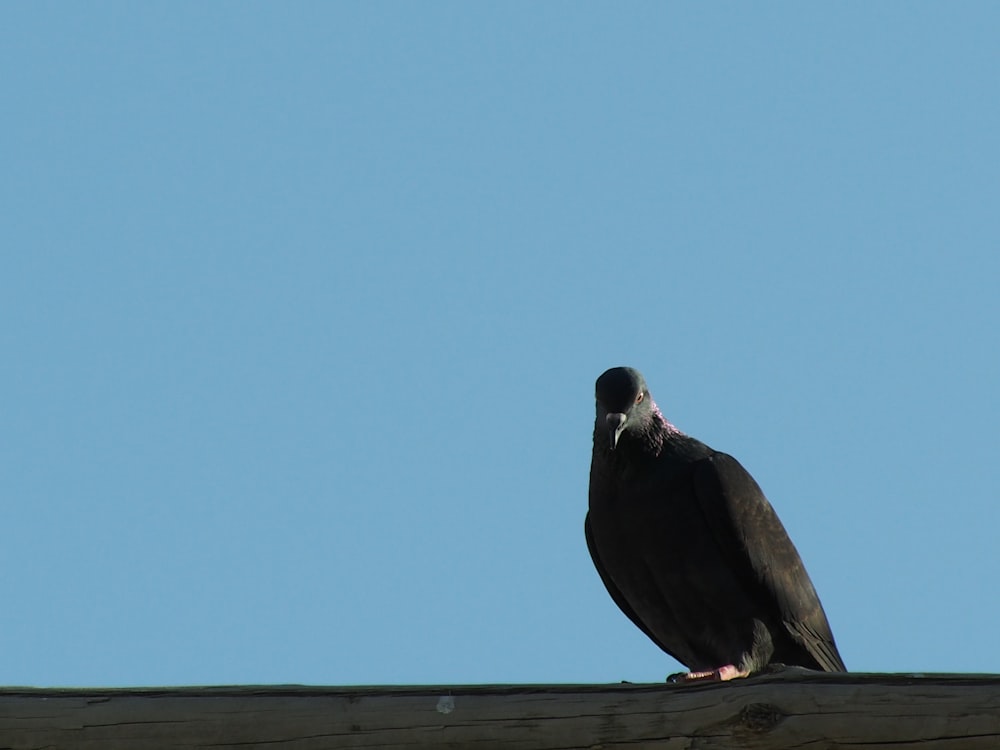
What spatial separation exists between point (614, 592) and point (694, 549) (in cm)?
84

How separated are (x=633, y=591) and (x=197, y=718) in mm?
2836

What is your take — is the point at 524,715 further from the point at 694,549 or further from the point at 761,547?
the point at 761,547

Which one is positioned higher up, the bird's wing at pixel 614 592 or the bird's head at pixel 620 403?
the bird's head at pixel 620 403

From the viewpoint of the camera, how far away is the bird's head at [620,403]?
20.4 ft

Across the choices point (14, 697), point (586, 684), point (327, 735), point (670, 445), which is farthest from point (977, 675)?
point (670, 445)

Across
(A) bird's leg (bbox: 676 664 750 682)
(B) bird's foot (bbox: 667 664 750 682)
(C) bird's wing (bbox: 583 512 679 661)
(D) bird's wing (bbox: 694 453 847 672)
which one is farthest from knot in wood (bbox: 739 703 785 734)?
(C) bird's wing (bbox: 583 512 679 661)

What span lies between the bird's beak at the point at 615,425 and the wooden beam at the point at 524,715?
A: 2.45 metres

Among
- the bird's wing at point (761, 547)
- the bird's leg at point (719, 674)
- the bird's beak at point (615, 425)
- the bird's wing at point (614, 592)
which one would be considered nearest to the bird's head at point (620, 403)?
the bird's beak at point (615, 425)

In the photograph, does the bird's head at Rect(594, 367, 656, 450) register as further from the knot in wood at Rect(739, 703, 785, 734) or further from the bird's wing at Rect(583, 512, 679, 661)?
the knot in wood at Rect(739, 703, 785, 734)

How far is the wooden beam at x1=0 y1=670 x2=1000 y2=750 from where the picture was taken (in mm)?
3570

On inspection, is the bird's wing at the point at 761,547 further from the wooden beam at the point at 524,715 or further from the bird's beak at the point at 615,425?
the wooden beam at the point at 524,715

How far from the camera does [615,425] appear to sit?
616cm

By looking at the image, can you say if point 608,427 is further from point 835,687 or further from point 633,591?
point 835,687

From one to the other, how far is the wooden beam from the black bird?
7.38 feet
